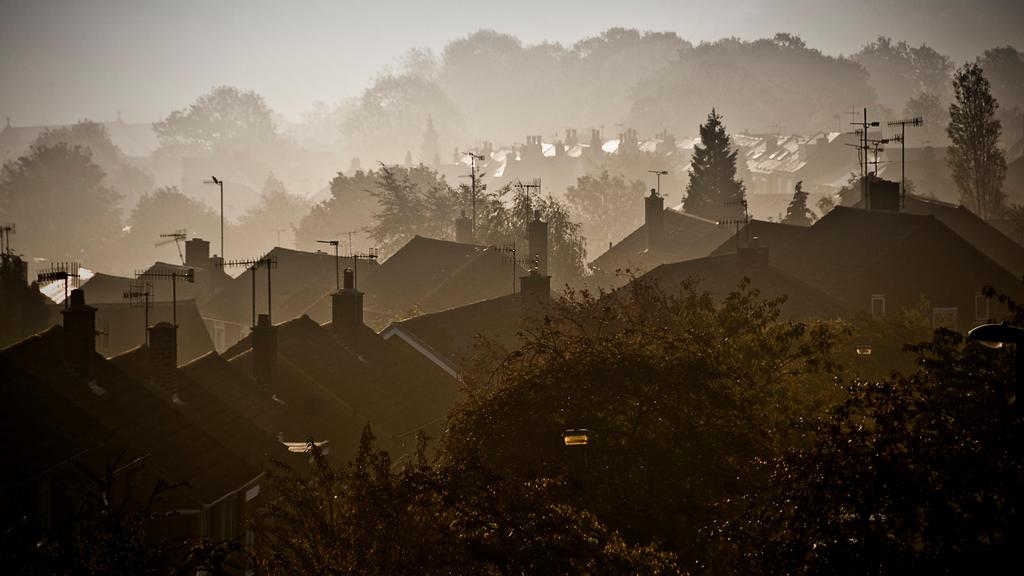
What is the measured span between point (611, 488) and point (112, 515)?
760cm

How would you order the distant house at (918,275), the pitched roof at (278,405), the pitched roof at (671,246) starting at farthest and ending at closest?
the pitched roof at (671,246) → the distant house at (918,275) → the pitched roof at (278,405)

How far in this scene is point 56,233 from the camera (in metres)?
139

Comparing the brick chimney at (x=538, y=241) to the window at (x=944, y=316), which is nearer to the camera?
the window at (x=944, y=316)

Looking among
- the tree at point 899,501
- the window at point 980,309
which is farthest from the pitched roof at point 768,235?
the tree at point 899,501

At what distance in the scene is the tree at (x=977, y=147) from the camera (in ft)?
355

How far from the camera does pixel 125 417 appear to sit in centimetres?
2459

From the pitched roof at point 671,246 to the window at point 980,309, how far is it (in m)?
18.1

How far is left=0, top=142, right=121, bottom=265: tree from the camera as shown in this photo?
5448 inches

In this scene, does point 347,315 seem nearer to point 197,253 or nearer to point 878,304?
point 878,304

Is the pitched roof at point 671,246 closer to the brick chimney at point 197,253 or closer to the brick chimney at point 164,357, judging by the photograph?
the brick chimney at point 197,253

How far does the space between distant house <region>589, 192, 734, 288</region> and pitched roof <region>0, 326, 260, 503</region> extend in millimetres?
42335

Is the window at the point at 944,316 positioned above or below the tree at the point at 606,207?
below

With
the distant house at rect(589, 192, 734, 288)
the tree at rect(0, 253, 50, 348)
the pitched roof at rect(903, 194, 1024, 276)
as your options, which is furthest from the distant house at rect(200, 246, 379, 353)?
the pitched roof at rect(903, 194, 1024, 276)

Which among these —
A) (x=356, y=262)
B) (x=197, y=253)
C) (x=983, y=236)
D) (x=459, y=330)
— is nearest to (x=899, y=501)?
(x=459, y=330)
